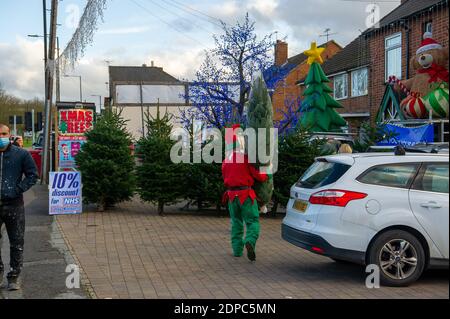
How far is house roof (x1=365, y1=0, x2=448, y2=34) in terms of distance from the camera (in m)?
19.9

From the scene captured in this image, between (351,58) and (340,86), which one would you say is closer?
(351,58)

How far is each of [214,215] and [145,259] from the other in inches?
216

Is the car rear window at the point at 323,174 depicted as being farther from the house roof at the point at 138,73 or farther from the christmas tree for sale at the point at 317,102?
the house roof at the point at 138,73

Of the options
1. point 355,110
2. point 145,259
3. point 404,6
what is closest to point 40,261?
point 145,259

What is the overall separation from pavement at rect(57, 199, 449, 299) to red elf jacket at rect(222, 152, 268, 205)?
3.22 feet

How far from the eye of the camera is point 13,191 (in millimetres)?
6961

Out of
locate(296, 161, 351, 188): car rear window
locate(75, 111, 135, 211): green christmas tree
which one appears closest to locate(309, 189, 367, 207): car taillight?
locate(296, 161, 351, 188): car rear window

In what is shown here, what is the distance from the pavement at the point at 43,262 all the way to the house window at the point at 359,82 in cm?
1703

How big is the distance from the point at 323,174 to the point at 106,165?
24.6 feet

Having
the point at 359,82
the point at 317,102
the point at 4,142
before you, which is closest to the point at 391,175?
the point at 4,142

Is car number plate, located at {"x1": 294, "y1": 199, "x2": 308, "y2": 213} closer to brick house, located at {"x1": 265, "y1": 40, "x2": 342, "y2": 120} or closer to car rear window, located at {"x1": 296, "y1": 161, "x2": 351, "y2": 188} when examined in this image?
car rear window, located at {"x1": 296, "y1": 161, "x2": 351, "y2": 188}

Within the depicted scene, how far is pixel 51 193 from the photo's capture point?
13.5 meters

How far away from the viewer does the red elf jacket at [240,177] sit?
28.1 ft

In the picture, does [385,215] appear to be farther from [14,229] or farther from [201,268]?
[14,229]
